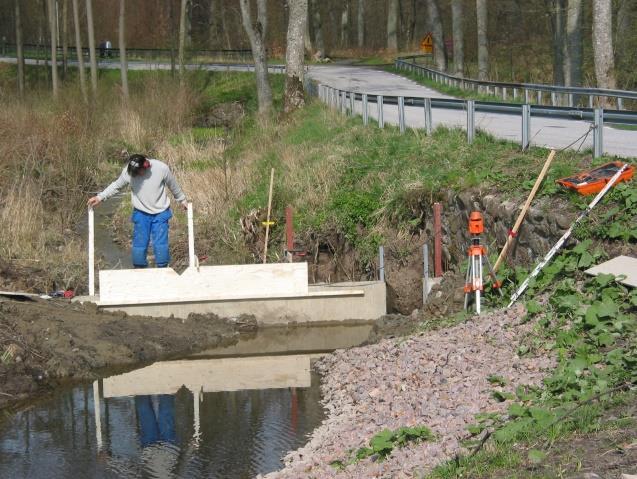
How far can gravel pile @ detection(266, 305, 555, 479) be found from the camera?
28.2 feet

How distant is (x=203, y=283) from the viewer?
15.1 meters

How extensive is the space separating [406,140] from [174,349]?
28.5 feet

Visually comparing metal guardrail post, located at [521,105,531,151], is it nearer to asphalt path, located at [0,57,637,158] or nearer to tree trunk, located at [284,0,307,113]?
asphalt path, located at [0,57,637,158]

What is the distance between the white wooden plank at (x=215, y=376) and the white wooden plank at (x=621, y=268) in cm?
351

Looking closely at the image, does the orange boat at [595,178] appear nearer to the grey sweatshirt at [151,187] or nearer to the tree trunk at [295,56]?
the grey sweatshirt at [151,187]

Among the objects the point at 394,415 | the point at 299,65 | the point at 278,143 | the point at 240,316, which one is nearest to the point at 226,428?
the point at 394,415

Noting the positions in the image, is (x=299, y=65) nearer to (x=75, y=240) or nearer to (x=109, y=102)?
(x=109, y=102)

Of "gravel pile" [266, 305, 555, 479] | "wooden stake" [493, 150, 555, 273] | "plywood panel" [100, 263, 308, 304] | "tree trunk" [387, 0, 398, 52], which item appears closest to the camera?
"gravel pile" [266, 305, 555, 479]

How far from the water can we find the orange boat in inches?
136

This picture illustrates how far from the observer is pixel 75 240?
20969 mm

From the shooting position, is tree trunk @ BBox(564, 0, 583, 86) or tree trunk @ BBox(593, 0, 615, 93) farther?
tree trunk @ BBox(564, 0, 583, 86)

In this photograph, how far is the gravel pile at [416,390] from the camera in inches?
338

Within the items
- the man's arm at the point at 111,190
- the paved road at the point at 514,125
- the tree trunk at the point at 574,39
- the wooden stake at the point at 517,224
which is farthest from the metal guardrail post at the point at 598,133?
the tree trunk at the point at 574,39

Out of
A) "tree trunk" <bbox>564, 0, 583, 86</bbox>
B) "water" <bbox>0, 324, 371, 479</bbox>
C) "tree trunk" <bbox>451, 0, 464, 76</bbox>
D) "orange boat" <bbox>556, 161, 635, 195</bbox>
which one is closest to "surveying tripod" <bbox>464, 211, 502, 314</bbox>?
"orange boat" <bbox>556, 161, 635, 195</bbox>
